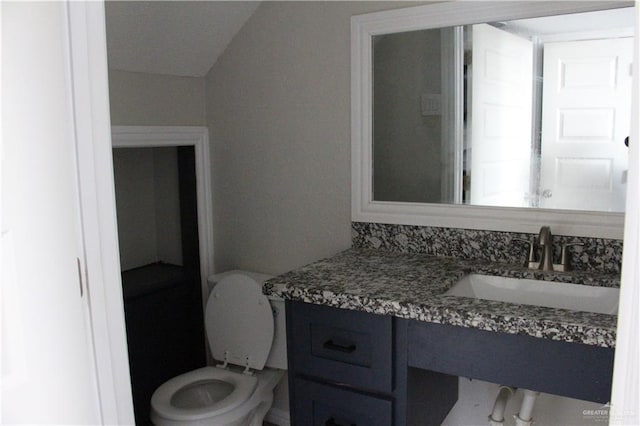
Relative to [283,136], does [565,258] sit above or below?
below

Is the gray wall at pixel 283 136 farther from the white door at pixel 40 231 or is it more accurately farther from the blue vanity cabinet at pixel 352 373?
the white door at pixel 40 231

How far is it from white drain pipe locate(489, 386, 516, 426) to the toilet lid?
2.97ft

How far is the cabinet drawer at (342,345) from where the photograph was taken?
1.63 m

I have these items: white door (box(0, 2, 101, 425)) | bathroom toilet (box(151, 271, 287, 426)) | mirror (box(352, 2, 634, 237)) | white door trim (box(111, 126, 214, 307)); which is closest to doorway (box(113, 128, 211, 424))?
white door trim (box(111, 126, 214, 307))

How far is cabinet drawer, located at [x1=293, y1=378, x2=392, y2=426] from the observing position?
167 cm

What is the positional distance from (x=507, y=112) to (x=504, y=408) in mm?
979

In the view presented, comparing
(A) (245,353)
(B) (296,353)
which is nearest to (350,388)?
(B) (296,353)

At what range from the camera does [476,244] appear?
2016mm

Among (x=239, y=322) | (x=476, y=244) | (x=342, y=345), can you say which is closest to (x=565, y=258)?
(x=476, y=244)

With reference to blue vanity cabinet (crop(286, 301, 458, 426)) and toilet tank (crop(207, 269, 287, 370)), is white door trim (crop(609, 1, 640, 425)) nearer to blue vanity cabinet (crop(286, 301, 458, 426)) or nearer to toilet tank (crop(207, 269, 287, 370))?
blue vanity cabinet (crop(286, 301, 458, 426))

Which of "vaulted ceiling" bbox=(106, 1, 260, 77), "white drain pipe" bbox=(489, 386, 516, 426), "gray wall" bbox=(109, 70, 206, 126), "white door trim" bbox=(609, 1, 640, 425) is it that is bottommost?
"white drain pipe" bbox=(489, 386, 516, 426)

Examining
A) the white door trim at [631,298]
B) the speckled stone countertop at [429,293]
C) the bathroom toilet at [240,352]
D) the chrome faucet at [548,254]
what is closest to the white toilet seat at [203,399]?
the bathroom toilet at [240,352]

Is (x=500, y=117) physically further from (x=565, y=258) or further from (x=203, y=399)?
(x=203, y=399)

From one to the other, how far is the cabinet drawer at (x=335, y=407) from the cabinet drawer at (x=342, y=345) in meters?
0.03
